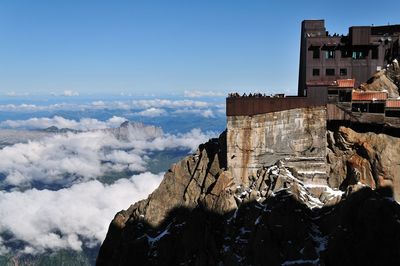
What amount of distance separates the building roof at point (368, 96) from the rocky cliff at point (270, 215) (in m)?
5.70

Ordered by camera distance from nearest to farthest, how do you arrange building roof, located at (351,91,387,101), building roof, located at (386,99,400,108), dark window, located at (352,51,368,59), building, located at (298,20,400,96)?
building roof, located at (386,99,400,108) < building roof, located at (351,91,387,101) < building, located at (298,20,400,96) < dark window, located at (352,51,368,59)

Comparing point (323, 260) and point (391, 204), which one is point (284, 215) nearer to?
point (323, 260)

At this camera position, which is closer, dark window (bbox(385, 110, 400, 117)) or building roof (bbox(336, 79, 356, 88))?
dark window (bbox(385, 110, 400, 117))

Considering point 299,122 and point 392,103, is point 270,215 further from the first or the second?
point 392,103

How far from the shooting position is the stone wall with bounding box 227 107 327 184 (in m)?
71.3

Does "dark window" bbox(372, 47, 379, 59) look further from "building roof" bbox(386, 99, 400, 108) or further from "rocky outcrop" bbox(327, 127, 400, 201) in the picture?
"rocky outcrop" bbox(327, 127, 400, 201)

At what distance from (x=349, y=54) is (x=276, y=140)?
969 inches

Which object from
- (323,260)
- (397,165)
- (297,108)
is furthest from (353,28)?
(323,260)

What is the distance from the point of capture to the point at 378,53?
85.0 m

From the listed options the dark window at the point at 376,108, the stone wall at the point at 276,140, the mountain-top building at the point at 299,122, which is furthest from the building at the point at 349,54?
the stone wall at the point at 276,140

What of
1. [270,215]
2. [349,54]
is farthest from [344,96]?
[270,215]

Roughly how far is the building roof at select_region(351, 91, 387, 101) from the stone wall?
19.0 ft

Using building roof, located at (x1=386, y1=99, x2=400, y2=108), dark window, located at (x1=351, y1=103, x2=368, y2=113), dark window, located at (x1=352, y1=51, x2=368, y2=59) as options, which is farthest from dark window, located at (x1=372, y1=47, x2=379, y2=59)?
building roof, located at (x1=386, y1=99, x2=400, y2=108)

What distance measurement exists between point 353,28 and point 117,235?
5354 centimetres
